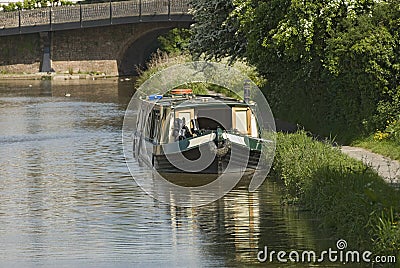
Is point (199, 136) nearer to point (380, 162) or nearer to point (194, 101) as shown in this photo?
point (194, 101)

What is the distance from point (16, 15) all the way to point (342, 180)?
51.8 meters

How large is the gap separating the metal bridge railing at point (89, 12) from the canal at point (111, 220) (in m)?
36.1

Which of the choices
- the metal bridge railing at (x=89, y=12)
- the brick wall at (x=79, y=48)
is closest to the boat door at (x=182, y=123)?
the metal bridge railing at (x=89, y=12)

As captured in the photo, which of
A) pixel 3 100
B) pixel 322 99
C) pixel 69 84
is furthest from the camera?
pixel 69 84

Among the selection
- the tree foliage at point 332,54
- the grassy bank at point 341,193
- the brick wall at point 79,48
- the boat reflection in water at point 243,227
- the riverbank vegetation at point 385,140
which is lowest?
the boat reflection in water at point 243,227

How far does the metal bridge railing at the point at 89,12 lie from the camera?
203ft

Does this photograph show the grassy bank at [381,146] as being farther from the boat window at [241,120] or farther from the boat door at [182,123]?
the boat door at [182,123]

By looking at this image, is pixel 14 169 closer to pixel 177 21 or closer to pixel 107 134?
pixel 107 134

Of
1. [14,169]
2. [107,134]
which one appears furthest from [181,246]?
[107,134]

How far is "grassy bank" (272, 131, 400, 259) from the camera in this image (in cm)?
1187

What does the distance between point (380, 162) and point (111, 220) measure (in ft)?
17.8

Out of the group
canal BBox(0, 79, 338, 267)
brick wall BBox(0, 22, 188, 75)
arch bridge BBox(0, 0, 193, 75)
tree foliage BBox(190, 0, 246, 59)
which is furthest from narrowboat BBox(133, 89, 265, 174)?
brick wall BBox(0, 22, 188, 75)

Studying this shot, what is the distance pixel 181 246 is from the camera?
14133 mm

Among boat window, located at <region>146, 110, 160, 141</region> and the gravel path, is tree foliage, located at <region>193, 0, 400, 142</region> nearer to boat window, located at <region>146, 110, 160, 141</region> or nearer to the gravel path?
the gravel path
